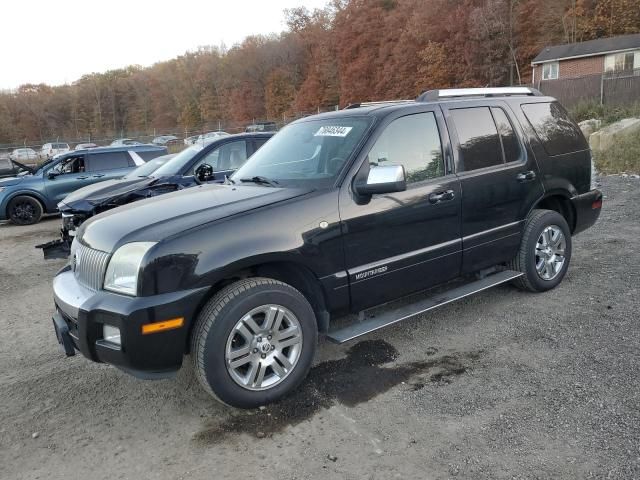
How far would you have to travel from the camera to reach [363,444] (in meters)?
2.85

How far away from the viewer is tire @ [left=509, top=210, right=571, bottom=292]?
4.81m

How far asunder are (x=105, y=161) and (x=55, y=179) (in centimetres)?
125

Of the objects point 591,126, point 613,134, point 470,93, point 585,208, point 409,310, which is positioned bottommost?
point 409,310

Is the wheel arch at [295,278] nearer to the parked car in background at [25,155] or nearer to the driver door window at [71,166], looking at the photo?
the driver door window at [71,166]

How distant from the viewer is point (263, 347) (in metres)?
3.24

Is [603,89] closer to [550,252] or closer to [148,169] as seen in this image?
[148,169]

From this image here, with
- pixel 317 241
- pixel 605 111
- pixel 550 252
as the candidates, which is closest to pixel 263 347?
pixel 317 241

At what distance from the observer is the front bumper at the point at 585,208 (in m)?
5.27

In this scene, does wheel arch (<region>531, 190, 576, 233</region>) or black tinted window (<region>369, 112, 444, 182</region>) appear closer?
black tinted window (<region>369, 112, 444, 182</region>)

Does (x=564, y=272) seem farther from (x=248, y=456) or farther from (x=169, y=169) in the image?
(x=169, y=169)

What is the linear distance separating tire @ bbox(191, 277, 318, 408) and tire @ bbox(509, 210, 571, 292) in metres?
2.44

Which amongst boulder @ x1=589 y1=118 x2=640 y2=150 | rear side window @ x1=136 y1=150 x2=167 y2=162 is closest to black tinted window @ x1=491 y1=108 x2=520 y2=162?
rear side window @ x1=136 y1=150 x2=167 y2=162

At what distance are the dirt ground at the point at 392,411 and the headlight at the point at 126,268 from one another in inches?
35.5

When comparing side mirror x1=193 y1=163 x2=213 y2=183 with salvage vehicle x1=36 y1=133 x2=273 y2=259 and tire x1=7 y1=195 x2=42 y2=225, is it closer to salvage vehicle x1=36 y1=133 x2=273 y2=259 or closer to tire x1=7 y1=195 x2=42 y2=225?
salvage vehicle x1=36 y1=133 x2=273 y2=259
